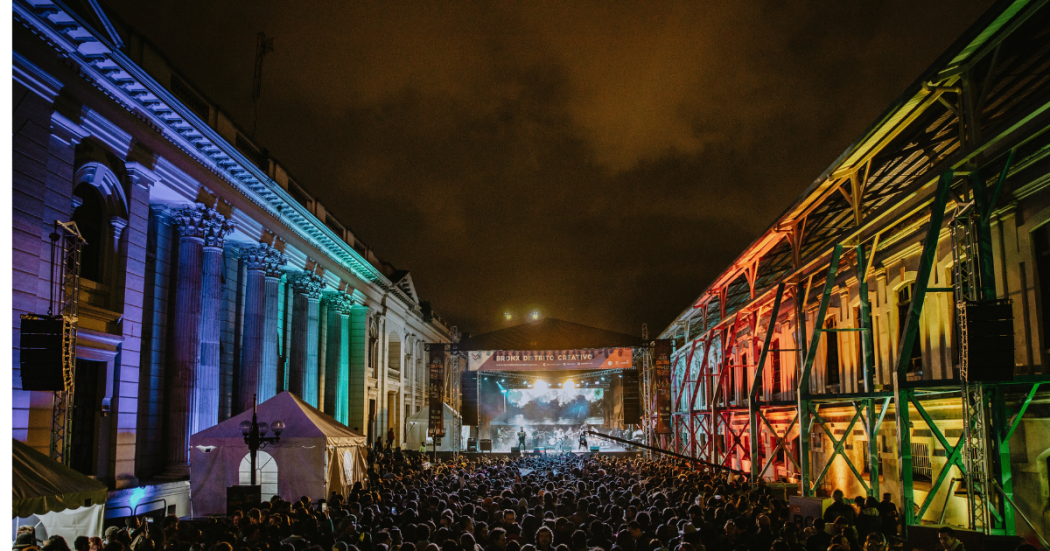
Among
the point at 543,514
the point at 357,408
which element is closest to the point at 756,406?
the point at 543,514

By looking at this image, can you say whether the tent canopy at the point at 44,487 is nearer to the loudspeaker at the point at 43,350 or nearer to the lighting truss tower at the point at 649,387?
the loudspeaker at the point at 43,350

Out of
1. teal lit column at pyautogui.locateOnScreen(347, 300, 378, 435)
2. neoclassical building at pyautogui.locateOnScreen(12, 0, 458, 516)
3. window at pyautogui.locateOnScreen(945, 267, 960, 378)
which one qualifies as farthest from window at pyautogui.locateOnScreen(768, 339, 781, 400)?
teal lit column at pyautogui.locateOnScreen(347, 300, 378, 435)

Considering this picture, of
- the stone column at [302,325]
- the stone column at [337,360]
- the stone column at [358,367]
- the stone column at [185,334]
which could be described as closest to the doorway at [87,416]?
the stone column at [185,334]

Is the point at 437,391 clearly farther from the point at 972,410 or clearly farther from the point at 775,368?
the point at 972,410

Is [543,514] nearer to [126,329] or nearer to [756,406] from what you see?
[756,406]

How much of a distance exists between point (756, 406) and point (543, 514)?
312 inches

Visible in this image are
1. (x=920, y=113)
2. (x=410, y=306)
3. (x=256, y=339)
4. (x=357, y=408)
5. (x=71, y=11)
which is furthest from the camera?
(x=410, y=306)

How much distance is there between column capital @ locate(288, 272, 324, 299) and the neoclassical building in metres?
0.07

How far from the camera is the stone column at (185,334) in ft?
70.1

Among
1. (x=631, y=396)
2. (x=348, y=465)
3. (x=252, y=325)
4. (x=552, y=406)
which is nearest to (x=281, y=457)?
(x=348, y=465)

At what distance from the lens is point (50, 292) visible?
1528cm

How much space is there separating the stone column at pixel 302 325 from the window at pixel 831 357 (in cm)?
2194

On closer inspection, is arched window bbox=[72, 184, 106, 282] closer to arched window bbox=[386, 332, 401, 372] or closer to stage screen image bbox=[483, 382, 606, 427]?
arched window bbox=[386, 332, 401, 372]

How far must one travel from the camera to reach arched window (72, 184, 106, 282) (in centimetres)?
1791
